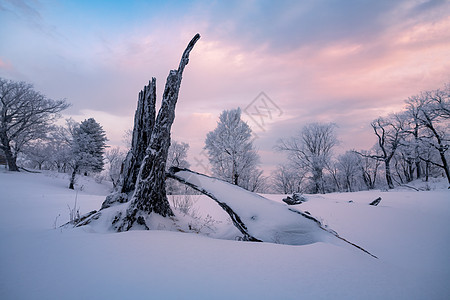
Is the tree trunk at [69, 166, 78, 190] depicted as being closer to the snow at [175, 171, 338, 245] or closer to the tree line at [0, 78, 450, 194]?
the tree line at [0, 78, 450, 194]

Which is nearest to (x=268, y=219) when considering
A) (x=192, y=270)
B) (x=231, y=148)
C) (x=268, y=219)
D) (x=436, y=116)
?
(x=268, y=219)

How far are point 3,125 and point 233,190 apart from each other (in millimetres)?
24624

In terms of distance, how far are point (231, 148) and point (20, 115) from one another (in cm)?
2057

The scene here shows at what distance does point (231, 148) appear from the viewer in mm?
17562

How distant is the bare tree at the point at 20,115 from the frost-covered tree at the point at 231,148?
1675 cm

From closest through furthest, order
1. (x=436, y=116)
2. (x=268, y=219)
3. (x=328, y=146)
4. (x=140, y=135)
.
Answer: (x=268, y=219) < (x=140, y=135) < (x=436, y=116) < (x=328, y=146)

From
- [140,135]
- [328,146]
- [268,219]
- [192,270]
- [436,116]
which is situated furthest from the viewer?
[328,146]

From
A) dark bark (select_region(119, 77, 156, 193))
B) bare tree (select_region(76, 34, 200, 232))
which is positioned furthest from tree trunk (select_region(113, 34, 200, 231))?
dark bark (select_region(119, 77, 156, 193))

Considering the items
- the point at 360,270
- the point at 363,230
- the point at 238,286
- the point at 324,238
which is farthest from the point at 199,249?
the point at 363,230

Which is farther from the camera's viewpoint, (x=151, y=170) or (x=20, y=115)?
(x=20, y=115)

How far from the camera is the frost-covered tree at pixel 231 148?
691 inches

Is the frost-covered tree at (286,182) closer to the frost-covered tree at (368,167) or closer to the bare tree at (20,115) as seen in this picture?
the frost-covered tree at (368,167)

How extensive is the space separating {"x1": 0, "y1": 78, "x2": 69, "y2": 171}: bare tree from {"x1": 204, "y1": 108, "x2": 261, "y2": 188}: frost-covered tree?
16745 millimetres

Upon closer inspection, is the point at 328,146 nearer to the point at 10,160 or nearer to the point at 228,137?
the point at 228,137
